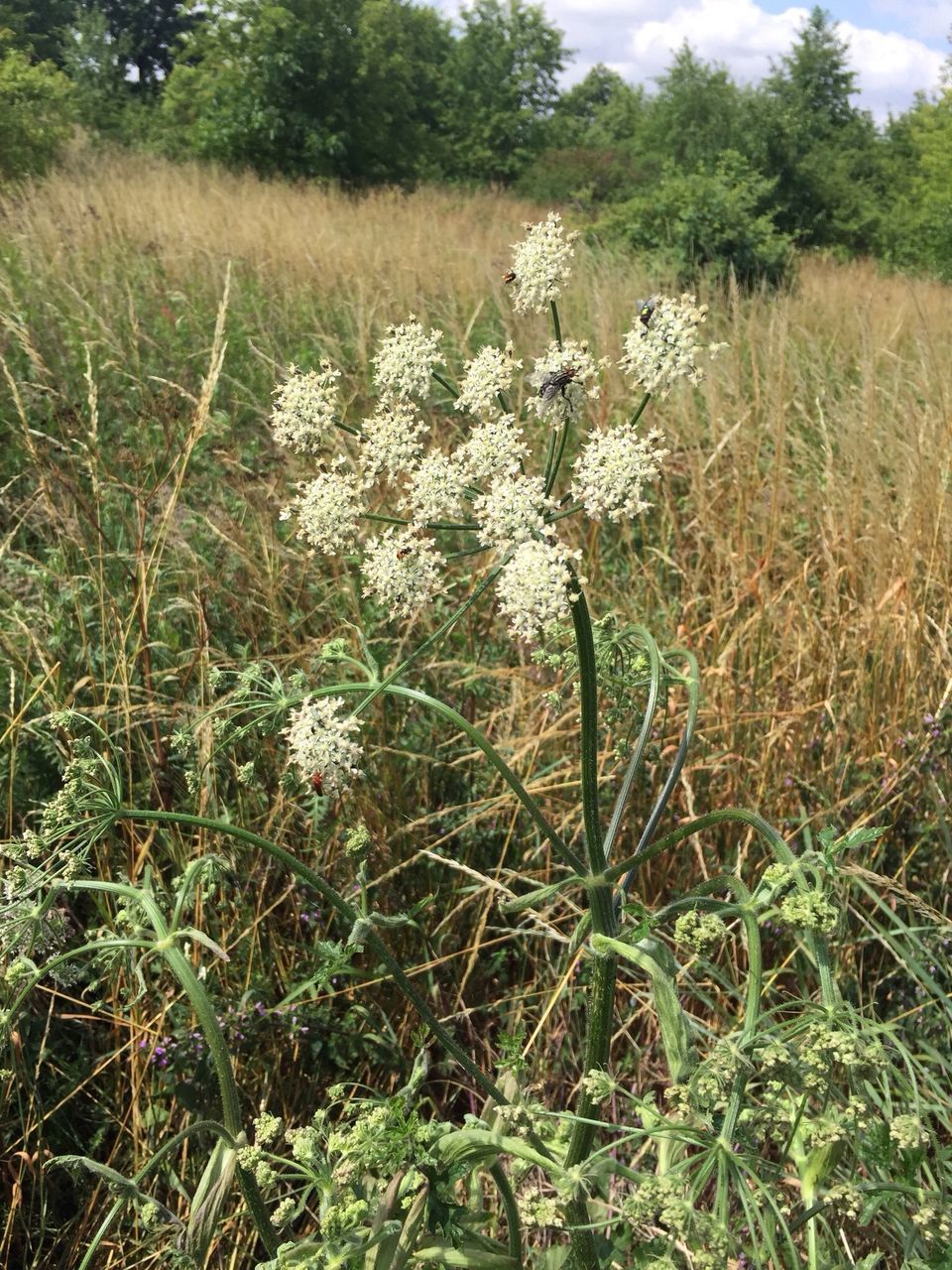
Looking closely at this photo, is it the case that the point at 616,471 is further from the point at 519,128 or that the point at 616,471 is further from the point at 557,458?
the point at 519,128

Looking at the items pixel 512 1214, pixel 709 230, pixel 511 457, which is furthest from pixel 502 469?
pixel 709 230

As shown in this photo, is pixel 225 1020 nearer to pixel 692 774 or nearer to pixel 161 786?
pixel 161 786

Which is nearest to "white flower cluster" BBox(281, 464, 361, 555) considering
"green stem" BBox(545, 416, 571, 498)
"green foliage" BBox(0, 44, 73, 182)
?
"green stem" BBox(545, 416, 571, 498)

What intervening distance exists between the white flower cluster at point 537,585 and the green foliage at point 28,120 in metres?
14.0

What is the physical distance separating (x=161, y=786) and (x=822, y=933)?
181cm

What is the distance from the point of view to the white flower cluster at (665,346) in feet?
4.67

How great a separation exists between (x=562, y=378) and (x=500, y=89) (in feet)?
162

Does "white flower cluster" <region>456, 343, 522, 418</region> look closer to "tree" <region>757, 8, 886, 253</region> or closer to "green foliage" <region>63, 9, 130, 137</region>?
"tree" <region>757, 8, 886, 253</region>

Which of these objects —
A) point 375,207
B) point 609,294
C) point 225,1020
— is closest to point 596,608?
point 225,1020

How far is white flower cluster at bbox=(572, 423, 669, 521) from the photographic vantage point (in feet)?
4.50

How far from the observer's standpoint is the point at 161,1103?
2.18 meters

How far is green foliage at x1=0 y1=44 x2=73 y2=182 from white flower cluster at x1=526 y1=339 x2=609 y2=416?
13.9 metres

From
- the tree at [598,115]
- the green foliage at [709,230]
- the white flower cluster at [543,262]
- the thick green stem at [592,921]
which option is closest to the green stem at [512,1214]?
the thick green stem at [592,921]

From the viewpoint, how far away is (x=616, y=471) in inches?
54.8
